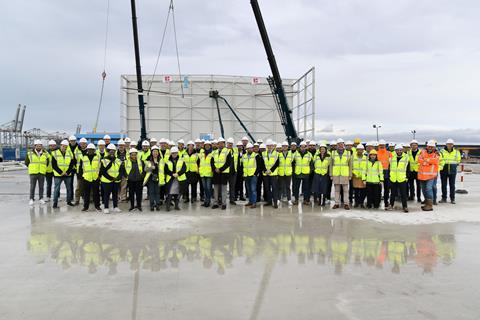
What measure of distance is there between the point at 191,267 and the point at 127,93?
16280mm

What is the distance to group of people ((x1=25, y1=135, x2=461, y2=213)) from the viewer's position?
9281 millimetres

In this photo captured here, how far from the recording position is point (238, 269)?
15.8ft

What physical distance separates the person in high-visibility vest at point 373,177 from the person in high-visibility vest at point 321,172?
3.32 feet

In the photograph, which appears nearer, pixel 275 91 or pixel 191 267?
pixel 191 267

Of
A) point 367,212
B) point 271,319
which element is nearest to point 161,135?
point 367,212

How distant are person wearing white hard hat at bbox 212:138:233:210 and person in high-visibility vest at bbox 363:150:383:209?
360 cm

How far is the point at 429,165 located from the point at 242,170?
5.05 m

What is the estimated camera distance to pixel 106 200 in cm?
899

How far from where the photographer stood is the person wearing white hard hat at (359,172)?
9469 mm

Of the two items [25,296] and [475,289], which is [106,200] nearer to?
[25,296]

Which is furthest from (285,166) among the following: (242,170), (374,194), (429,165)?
(429,165)

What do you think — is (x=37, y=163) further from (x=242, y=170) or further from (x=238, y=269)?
(x=238, y=269)

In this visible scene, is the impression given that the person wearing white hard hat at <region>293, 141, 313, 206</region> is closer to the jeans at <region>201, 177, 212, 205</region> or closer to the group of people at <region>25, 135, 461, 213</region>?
the group of people at <region>25, 135, 461, 213</region>

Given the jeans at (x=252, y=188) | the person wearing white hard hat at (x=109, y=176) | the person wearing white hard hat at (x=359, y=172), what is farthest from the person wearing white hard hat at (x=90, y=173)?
the person wearing white hard hat at (x=359, y=172)
